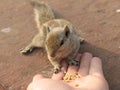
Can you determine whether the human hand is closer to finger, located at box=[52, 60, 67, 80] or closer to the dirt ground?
finger, located at box=[52, 60, 67, 80]

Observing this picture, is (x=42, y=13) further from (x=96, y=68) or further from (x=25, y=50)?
(x=96, y=68)

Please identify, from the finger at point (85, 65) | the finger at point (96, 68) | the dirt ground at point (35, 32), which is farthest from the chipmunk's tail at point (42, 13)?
the finger at point (96, 68)

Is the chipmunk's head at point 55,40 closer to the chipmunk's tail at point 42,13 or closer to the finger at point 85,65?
the finger at point 85,65

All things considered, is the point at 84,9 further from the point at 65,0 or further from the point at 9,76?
the point at 9,76

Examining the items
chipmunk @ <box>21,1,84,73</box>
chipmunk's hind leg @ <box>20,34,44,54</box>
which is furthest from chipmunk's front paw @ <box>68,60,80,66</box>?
chipmunk's hind leg @ <box>20,34,44,54</box>

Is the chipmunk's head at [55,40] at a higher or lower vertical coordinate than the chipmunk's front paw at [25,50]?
higher

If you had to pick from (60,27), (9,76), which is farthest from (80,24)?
(9,76)

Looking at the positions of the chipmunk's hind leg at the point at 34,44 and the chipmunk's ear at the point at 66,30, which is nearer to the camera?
the chipmunk's ear at the point at 66,30
